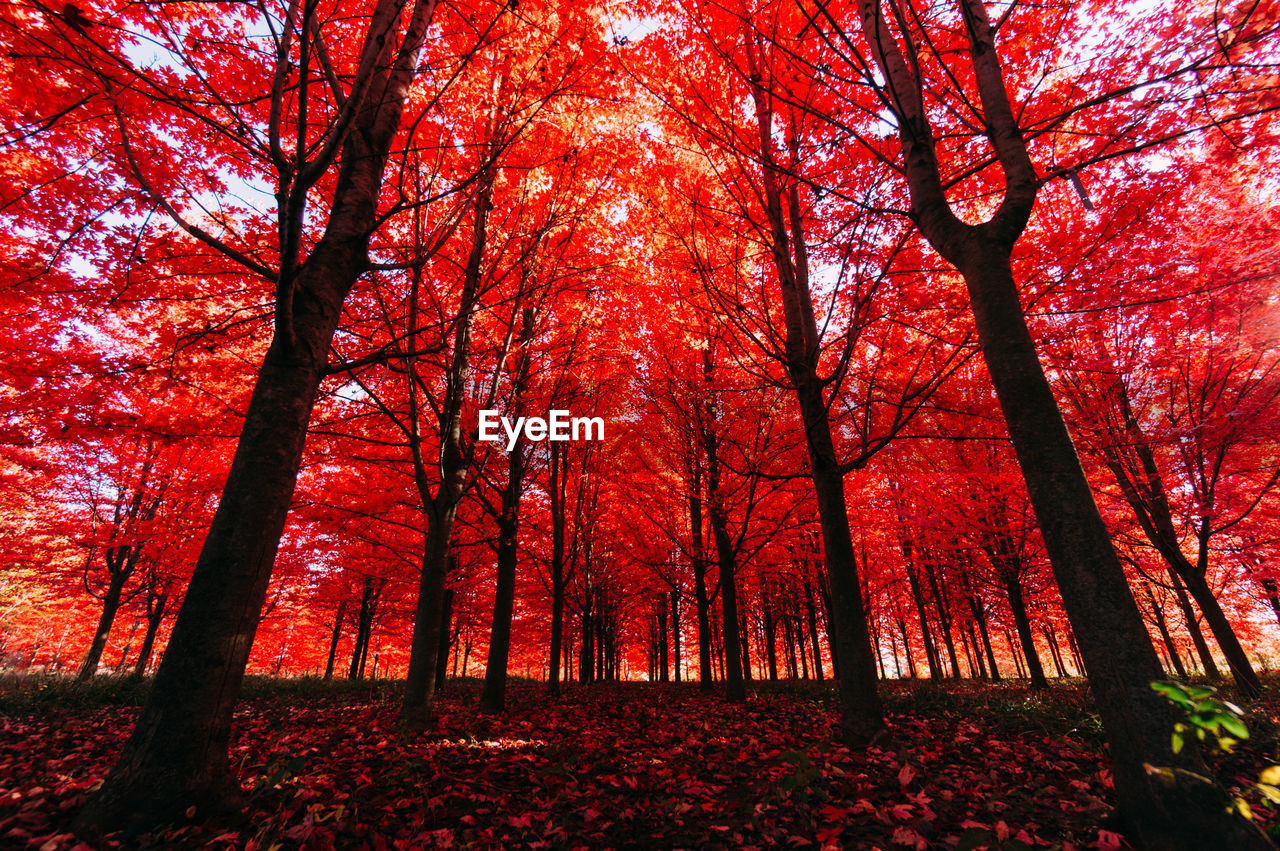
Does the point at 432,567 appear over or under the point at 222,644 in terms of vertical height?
over

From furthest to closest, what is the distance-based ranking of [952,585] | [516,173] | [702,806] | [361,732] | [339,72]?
[952,585], [516,173], [339,72], [361,732], [702,806]

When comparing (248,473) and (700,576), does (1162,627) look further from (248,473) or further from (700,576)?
(248,473)

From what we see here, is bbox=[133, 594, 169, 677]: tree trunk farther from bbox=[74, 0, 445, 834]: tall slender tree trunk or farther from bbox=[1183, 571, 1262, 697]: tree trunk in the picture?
bbox=[1183, 571, 1262, 697]: tree trunk

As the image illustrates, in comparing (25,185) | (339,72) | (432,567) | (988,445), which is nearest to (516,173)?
(339,72)

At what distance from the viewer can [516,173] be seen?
23.3ft

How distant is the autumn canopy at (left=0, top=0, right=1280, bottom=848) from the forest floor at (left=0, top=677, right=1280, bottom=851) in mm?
92

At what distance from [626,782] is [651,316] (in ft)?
25.8

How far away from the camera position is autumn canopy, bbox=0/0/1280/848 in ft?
8.61

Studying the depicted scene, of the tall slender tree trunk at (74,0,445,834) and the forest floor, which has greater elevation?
the tall slender tree trunk at (74,0,445,834)

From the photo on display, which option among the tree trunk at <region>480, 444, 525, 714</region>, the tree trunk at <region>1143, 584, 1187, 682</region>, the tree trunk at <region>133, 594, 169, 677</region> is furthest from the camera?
the tree trunk at <region>1143, 584, 1187, 682</region>

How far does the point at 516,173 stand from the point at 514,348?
2.66 metres

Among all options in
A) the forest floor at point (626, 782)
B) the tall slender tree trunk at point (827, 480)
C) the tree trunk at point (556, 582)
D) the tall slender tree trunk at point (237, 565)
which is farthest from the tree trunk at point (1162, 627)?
the tall slender tree trunk at point (237, 565)

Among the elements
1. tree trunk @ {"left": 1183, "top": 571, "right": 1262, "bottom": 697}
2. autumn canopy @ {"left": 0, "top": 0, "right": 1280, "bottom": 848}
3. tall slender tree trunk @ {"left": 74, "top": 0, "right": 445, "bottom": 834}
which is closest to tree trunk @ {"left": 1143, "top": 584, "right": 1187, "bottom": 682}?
autumn canopy @ {"left": 0, "top": 0, "right": 1280, "bottom": 848}

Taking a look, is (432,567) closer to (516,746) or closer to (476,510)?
(516,746)
